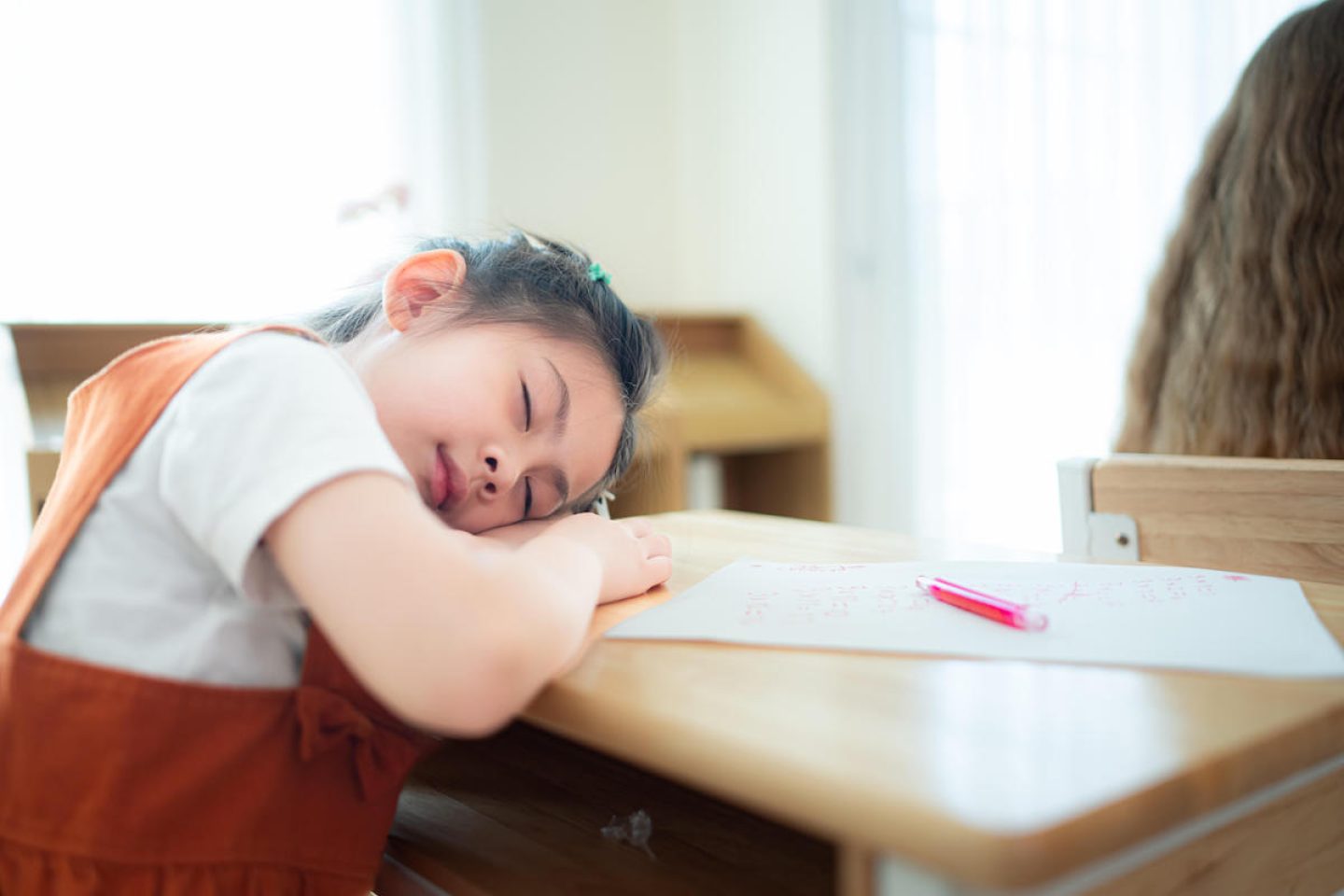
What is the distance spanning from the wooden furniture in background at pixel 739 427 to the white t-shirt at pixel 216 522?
2032mm

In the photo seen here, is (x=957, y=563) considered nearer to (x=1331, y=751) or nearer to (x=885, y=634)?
(x=885, y=634)

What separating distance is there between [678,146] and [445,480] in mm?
3021

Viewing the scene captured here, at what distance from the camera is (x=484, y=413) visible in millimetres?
830

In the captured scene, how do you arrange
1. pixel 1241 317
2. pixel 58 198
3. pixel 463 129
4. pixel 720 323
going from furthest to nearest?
1. pixel 720 323
2. pixel 463 129
3. pixel 58 198
4. pixel 1241 317

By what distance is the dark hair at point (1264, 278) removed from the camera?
3.71 feet

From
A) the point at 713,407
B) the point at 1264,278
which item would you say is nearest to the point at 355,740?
the point at 1264,278

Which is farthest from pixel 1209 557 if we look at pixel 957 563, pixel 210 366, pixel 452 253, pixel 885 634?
pixel 210 366

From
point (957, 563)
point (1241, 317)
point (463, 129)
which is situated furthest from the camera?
point (463, 129)

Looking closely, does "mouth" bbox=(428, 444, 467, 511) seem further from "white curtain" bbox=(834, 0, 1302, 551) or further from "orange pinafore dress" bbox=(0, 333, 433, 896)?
"white curtain" bbox=(834, 0, 1302, 551)

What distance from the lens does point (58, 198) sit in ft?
7.98

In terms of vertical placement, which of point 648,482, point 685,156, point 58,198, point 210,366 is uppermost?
point 685,156

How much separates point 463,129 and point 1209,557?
8.54ft

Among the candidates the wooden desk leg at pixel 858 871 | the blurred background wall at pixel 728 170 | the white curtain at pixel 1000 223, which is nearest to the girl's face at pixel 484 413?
the wooden desk leg at pixel 858 871

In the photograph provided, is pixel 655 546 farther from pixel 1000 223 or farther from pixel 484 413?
pixel 1000 223
